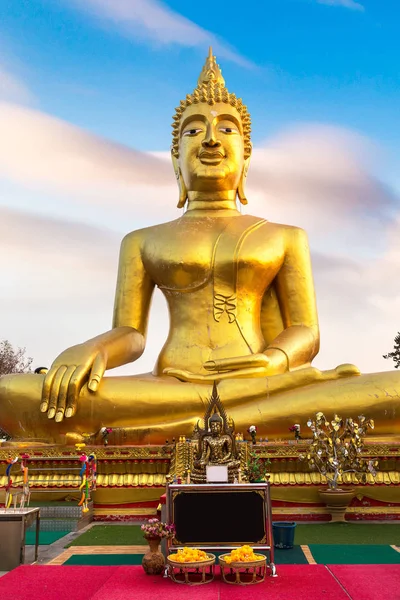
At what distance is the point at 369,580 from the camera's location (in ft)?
14.0

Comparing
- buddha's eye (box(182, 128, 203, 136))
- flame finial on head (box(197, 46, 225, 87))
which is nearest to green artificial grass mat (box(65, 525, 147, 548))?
buddha's eye (box(182, 128, 203, 136))

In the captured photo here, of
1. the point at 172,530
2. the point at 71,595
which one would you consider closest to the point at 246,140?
the point at 172,530

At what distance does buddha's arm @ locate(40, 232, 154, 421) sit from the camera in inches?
344

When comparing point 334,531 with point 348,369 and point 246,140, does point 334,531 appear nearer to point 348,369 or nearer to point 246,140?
point 348,369

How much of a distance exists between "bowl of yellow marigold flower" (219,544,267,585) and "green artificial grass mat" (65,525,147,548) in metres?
1.72

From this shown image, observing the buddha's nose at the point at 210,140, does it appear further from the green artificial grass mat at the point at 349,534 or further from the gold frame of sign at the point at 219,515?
the gold frame of sign at the point at 219,515

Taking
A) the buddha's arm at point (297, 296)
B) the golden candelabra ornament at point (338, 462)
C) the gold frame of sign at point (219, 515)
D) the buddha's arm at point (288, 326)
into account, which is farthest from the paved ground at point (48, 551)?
the buddha's arm at point (297, 296)

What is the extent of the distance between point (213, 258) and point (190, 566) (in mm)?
6480

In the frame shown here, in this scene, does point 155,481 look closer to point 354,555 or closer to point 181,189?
point 354,555

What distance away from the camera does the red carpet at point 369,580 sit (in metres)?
3.94

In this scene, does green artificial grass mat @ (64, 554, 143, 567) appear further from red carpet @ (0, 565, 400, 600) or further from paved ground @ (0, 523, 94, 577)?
red carpet @ (0, 565, 400, 600)

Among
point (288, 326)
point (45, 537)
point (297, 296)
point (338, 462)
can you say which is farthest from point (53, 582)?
point (297, 296)

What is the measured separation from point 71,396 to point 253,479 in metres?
3.97

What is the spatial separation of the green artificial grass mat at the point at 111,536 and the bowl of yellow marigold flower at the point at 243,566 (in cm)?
172
